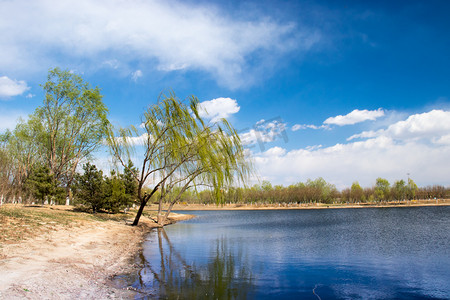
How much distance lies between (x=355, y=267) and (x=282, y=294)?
4.47 metres

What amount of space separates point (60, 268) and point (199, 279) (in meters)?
3.79

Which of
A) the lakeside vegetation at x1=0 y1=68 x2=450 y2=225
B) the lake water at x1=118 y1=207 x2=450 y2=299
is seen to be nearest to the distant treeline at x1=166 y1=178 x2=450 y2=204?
the lakeside vegetation at x1=0 y1=68 x2=450 y2=225

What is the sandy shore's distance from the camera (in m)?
5.83

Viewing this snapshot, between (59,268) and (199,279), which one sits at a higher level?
(59,268)

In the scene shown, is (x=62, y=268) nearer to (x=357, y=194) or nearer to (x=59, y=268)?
(x=59, y=268)

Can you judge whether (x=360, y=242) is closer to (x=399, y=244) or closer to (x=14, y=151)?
(x=399, y=244)

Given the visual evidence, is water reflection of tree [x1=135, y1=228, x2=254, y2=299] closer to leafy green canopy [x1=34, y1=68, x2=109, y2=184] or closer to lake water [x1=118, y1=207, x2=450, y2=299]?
lake water [x1=118, y1=207, x2=450, y2=299]

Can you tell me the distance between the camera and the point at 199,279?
847 centimetres

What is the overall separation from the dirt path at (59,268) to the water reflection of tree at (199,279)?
3.10 ft

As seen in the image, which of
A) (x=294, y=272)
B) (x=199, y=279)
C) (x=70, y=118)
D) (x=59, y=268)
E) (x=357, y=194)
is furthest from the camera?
(x=357, y=194)

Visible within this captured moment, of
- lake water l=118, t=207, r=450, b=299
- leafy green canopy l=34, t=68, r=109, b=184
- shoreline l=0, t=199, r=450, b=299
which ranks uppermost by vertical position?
leafy green canopy l=34, t=68, r=109, b=184

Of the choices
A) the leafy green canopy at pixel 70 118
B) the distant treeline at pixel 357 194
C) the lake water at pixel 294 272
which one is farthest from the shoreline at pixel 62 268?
the distant treeline at pixel 357 194

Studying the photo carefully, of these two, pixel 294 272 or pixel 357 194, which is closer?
pixel 294 272

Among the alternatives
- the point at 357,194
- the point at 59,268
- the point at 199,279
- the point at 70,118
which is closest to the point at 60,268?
the point at 59,268
